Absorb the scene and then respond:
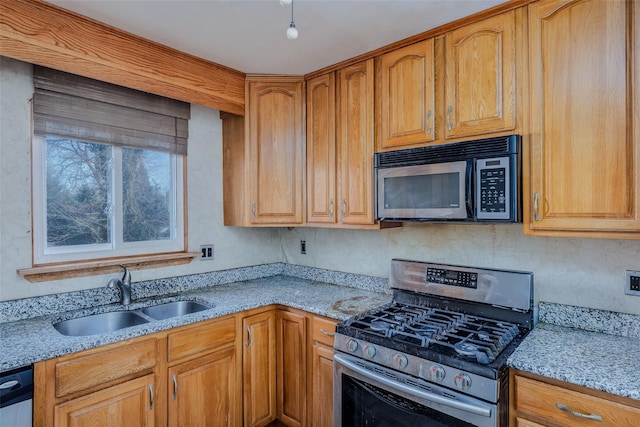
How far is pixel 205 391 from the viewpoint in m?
1.99

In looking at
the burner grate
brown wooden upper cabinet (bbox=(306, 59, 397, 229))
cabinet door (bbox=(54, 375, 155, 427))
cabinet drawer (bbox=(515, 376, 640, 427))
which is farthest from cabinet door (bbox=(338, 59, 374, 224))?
cabinet door (bbox=(54, 375, 155, 427))

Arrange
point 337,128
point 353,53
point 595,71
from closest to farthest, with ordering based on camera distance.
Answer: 1. point 595,71
2. point 353,53
3. point 337,128

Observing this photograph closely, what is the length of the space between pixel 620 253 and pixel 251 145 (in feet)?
7.01

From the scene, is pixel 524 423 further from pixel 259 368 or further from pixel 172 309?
pixel 172 309

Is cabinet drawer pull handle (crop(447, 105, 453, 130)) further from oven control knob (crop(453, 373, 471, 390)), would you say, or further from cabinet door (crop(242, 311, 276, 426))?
cabinet door (crop(242, 311, 276, 426))

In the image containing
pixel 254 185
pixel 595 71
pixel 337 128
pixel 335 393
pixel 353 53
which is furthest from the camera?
pixel 254 185

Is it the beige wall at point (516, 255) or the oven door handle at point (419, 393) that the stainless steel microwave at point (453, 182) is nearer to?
the beige wall at point (516, 255)

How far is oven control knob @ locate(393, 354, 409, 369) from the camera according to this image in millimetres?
1555

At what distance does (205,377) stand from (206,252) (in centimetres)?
92

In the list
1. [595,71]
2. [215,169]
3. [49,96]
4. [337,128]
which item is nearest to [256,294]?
[215,169]

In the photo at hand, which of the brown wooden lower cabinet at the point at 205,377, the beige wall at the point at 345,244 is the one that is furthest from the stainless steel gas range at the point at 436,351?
the brown wooden lower cabinet at the point at 205,377

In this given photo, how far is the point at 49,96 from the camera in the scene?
191 cm

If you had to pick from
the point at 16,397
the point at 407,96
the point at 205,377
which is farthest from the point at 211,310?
the point at 407,96

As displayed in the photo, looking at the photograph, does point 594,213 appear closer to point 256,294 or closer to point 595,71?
point 595,71
